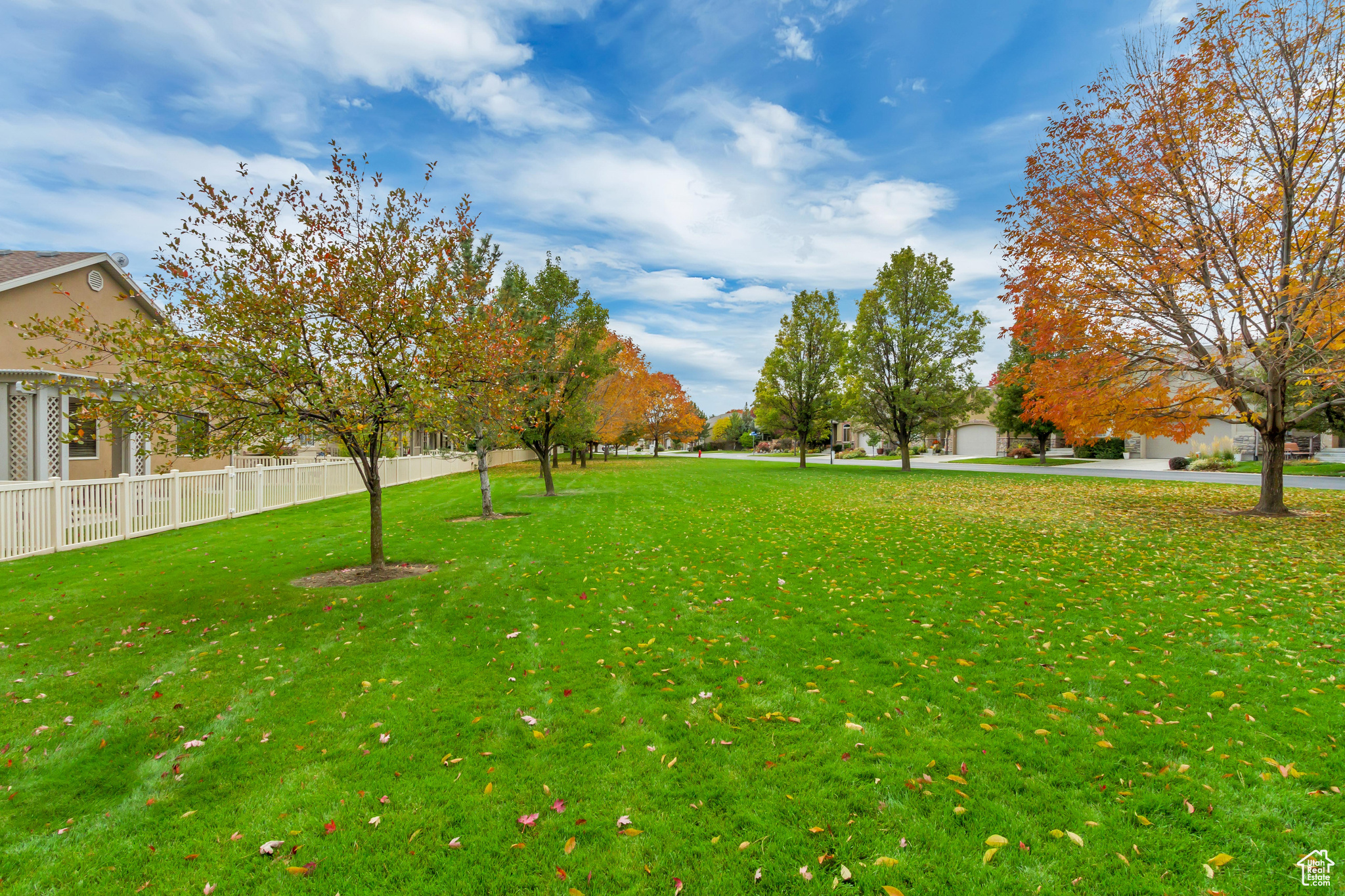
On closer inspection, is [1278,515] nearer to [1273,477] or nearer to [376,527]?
[1273,477]

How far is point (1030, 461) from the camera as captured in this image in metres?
33.1

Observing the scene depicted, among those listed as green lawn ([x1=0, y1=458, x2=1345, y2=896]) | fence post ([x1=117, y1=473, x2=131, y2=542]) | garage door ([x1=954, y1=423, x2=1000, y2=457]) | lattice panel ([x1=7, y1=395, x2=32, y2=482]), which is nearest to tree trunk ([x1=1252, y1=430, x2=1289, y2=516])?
green lawn ([x1=0, y1=458, x2=1345, y2=896])

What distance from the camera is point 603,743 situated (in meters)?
3.53

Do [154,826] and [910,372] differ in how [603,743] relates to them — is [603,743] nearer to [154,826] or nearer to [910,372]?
[154,826]

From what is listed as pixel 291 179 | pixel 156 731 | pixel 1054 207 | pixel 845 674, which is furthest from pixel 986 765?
pixel 1054 207

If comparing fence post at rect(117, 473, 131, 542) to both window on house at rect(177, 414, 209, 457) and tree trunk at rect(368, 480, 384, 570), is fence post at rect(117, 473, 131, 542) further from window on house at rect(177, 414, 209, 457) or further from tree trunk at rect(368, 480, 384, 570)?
tree trunk at rect(368, 480, 384, 570)

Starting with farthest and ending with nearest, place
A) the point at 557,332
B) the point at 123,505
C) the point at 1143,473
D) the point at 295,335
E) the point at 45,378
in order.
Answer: the point at 1143,473
the point at 557,332
the point at 45,378
the point at 123,505
the point at 295,335

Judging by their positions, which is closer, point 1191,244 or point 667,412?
point 1191,244

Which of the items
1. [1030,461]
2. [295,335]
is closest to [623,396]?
[1030,461]

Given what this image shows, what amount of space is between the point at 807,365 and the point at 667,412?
21.3m

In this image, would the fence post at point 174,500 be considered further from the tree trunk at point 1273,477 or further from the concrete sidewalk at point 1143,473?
the concrete sidewalk at point 1143,473

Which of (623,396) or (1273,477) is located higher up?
(623,396)

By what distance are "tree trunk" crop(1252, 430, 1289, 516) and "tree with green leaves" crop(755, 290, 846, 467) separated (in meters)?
16.9

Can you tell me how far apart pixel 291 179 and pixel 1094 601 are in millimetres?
10929
